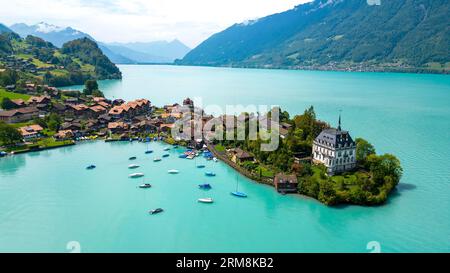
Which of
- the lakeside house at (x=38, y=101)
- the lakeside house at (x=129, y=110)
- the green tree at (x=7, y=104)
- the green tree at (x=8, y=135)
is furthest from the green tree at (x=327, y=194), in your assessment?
the green tree at (x=7, y=104)

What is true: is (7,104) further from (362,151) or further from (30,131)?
(362,151)

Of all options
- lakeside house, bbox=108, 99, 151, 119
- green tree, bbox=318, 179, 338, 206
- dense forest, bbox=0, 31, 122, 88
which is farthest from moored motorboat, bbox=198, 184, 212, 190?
dense forest, bbox=0, 31, 122, 88

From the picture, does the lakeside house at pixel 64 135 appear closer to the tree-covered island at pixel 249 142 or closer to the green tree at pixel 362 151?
the tree-covered island at pixel 249 142

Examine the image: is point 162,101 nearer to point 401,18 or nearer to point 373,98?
point 373,98

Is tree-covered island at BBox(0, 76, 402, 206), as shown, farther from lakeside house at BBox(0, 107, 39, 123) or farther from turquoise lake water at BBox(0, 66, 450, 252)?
turquoise lake water at BBox(0, 66, 450, 252)

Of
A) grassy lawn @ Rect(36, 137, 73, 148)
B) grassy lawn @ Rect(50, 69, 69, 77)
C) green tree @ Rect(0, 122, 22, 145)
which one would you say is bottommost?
grassy lawn @ Rect(36, 137, 73, 148)

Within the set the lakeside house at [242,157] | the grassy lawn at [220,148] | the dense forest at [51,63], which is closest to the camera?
the lakeside house at [242,157]

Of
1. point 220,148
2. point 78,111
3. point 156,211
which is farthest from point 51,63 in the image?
point 156,211
